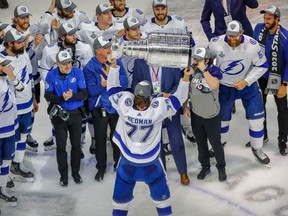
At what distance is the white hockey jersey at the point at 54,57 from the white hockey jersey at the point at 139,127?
1.45 meters

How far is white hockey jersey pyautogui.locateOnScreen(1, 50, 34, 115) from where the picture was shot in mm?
7282

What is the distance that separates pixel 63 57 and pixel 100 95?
573 mm

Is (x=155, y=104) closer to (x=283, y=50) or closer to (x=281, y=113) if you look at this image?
(x=283, y=50)

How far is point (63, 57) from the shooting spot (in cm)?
716

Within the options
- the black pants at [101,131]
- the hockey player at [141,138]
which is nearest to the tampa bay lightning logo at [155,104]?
the hockey player at [141,138]

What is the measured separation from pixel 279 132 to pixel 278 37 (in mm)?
1055

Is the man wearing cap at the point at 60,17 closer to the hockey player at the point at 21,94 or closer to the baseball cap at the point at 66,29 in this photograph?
the baseball cap at the point at 66,29

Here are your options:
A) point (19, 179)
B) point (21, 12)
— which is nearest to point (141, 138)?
point (19, 179)

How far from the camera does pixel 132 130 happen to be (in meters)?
6.30

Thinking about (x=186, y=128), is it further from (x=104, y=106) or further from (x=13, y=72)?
(x=13, y=72)

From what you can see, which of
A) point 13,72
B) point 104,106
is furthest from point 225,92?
point 13,72

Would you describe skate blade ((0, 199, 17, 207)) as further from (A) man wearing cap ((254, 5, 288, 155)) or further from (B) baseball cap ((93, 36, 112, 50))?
(A) man wearing cap ((254, 5, 288, 155))

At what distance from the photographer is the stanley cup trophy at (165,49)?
5.78m

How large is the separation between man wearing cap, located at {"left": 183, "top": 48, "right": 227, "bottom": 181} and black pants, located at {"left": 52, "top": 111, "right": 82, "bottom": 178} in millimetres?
1089
